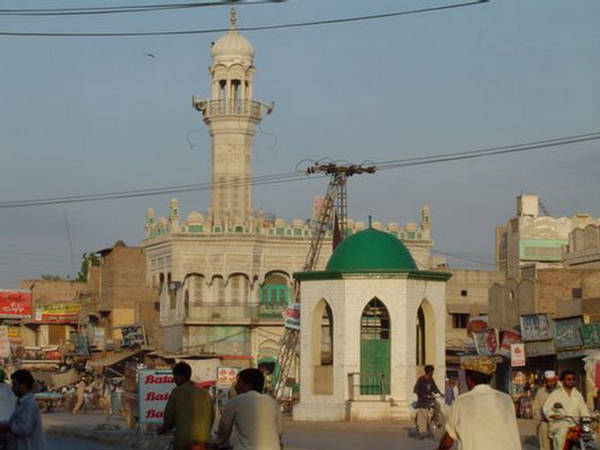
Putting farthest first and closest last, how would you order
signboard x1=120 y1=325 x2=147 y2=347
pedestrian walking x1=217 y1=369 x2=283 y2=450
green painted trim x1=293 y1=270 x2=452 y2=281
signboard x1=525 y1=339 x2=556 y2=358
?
signboard x1=120 y1=325 x2=147 y2=347
signboard x1=525 y1=339 x2=556 y2=358
green painted trim x1=293 y1=270 x2=452 y2=281
pedestrian walking x1=217 y1=369 x2=283 y2=450

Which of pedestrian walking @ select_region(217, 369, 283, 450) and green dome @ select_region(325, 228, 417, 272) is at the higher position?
green dome @ select_region(325, 228, 417, 272)

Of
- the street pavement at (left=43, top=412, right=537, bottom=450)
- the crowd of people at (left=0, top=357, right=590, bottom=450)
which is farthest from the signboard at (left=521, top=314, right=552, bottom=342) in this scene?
the crowd of people at (left=0, top=357, right=590, bottom=450)

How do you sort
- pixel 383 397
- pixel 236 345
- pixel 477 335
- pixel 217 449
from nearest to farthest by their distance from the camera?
pixel 217 449
pixel 383 397
pixel 477 335
pixel 236 345

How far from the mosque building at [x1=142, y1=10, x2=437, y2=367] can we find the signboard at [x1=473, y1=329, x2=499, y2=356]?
17242 mm

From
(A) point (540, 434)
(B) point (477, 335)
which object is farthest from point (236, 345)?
(A) point (540, 434)

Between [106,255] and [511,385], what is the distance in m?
37.1

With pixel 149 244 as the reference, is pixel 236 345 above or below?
below

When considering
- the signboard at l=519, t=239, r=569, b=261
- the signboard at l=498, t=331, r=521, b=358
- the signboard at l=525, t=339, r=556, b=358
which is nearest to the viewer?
the signboard at l=525, t=339, r=556, b=358

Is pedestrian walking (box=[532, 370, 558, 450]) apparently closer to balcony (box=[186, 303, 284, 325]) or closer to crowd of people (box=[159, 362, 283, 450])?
crowd of people (box=[159, 362, 283, 450])

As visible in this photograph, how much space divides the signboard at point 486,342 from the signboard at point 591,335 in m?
7.29

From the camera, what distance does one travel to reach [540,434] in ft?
68.1

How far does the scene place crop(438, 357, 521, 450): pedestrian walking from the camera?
34.6ft

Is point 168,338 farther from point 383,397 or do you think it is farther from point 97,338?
point 383,397

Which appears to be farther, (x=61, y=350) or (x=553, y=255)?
(x=61, y=350)
